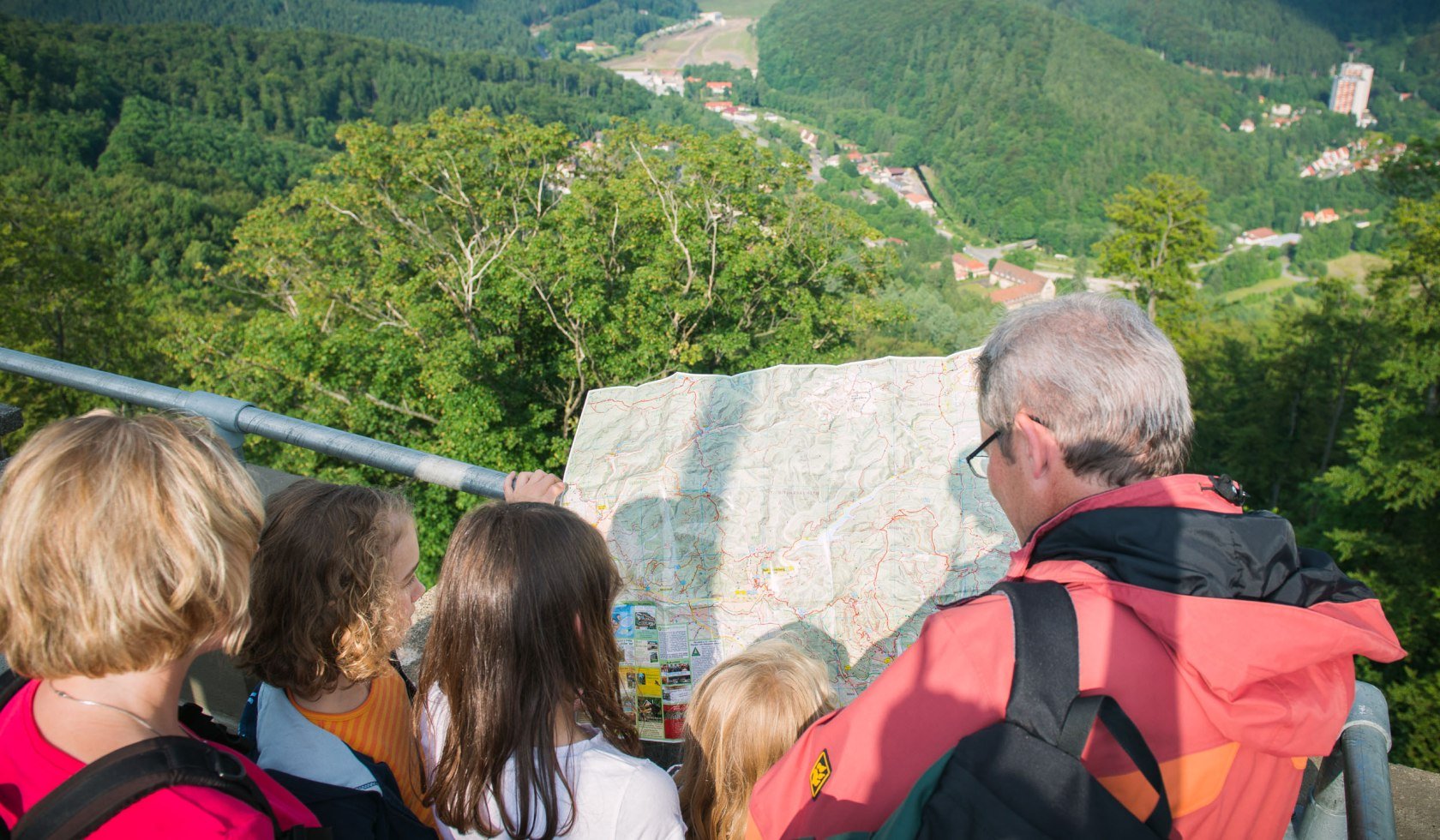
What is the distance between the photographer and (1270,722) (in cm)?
124

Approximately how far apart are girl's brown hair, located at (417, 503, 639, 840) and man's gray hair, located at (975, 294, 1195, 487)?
2.96 ft

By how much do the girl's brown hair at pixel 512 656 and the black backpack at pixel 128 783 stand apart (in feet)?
1.53

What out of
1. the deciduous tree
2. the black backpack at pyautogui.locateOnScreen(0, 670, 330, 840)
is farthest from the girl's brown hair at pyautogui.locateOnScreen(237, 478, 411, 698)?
the deciduous tree

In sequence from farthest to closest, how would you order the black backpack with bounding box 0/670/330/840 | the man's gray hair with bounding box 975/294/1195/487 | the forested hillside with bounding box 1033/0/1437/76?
the forested hillside with bounding box 1033/0/1437/76, the man's gray hair with bounding box 975/294/1195/487, the black backpack with bounding box 0/670/330/840

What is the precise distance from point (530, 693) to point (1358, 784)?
1419 millimetres

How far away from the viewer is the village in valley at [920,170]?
86.3 meters

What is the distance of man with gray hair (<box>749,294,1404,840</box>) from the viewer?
123 centimetres

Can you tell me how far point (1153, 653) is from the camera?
1242mm

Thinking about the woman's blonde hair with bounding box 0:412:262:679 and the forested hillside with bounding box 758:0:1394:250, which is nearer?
the woman's blonde hair with bounding box 0:412:262:679

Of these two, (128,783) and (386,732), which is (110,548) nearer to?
(128,783)

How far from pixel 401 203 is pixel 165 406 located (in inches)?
680

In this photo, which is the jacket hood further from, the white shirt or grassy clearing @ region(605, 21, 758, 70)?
grassy clearing @ region(605, 21, 758, 70)

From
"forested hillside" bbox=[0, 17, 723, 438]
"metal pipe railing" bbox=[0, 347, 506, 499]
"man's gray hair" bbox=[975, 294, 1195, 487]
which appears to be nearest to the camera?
"man's gray hair" bbox=[975, 294, 1195, 487]

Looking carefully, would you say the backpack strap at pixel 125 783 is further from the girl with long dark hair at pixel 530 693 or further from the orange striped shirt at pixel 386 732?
the orange striped shirt at pixel 386 732
